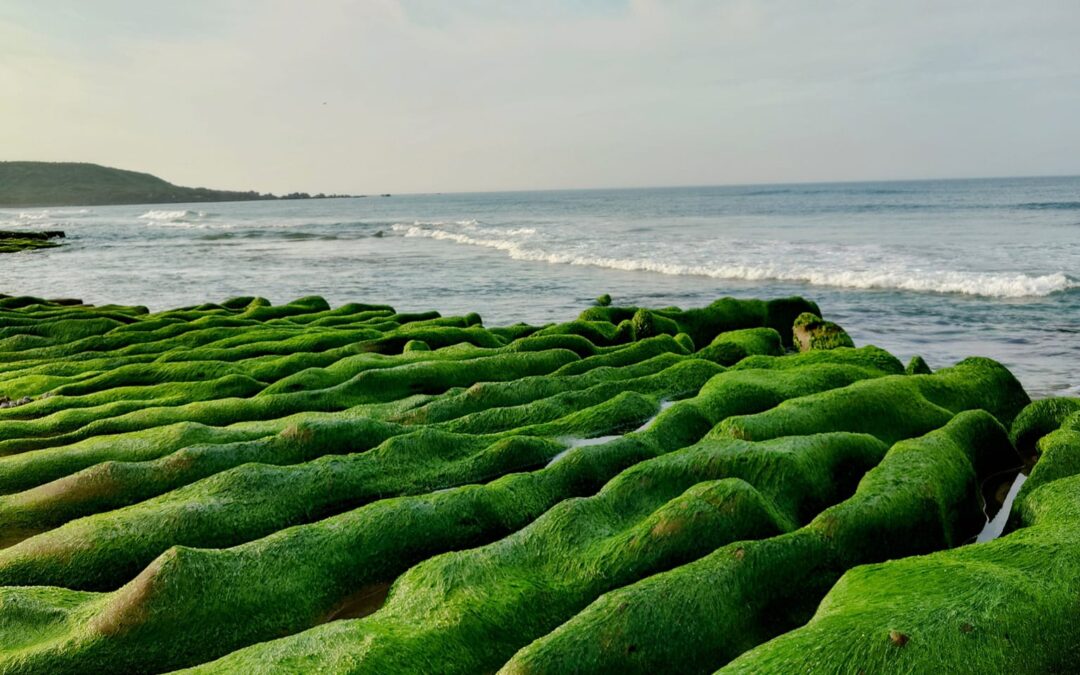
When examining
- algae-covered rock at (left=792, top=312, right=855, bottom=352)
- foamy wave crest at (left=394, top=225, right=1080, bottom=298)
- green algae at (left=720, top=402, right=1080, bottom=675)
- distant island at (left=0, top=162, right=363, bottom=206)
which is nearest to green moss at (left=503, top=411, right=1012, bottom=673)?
green algae at (left=720, top=402, right=1080, bottom=675)

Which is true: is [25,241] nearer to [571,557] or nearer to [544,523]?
[544,523]

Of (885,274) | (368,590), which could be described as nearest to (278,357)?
(368,590)

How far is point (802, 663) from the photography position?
106 inches

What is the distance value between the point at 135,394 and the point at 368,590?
5.15 metres

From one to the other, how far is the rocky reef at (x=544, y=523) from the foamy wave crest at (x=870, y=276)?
1283cm

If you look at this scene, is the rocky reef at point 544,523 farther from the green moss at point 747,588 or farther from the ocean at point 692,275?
the ocean at point 692,275

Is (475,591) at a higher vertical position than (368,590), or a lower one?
higher

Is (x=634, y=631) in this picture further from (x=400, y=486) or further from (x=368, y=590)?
(x=400, y=486)

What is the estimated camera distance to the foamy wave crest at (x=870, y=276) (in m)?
18.6

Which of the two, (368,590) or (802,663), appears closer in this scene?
(802,663)

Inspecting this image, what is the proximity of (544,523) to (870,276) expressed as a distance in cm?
1985

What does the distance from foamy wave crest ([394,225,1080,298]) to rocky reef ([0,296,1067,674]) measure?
12.8m

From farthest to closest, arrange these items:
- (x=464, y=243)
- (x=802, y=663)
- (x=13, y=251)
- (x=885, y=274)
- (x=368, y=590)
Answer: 1. (x=464, y=243)
2. (x=13, y=251)
3. (x=885, y=274)
4. (x=368, y=590)
5. (x=802, y=663)

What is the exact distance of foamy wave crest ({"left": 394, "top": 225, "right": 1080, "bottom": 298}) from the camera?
1856cm
